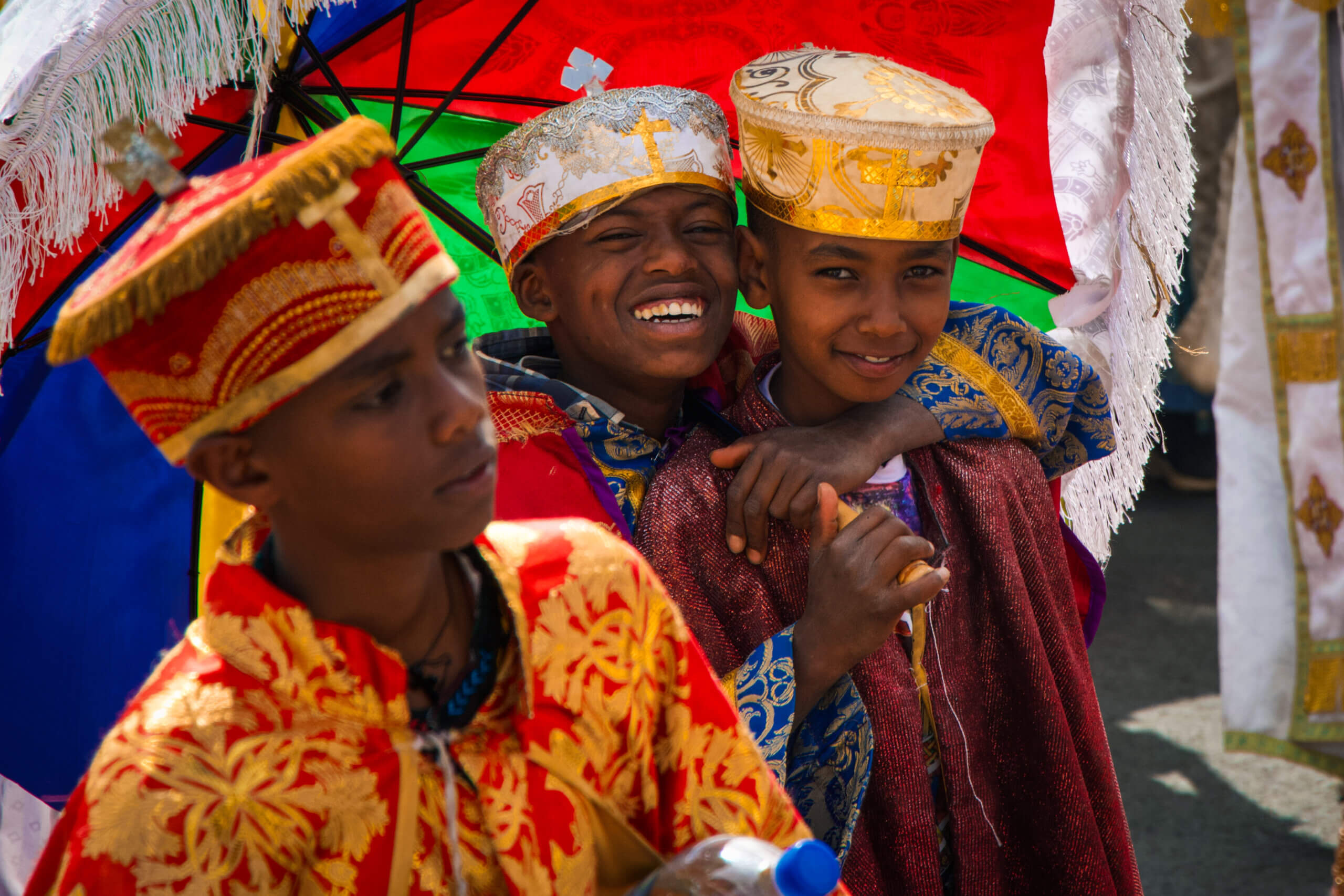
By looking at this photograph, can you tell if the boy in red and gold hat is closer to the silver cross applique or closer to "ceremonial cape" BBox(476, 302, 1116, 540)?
"ceremonial cape" BBox(476, 302, 1116, 540)

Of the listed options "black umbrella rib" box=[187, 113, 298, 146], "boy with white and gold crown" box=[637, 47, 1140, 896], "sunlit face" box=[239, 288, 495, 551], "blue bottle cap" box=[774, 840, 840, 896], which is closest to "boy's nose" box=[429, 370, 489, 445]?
"sunlit face" box=[239, 288, 495, 551]

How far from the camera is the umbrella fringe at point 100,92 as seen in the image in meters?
1.71

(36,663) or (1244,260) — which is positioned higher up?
(1244,260)

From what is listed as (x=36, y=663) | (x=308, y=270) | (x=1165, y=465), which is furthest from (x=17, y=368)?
(x=1165, y=465)

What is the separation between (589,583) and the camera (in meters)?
1.33

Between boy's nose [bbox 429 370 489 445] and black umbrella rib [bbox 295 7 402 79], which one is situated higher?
black umbrella rib [bbox 295 7 402 79]

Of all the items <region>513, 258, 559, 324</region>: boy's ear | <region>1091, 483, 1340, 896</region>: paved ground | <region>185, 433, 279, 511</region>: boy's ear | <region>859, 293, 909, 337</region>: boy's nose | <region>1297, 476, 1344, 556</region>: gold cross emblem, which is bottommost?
<region>1091, 483, 1340, 896</region>: paved ground

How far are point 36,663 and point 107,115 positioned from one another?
3.48 ft

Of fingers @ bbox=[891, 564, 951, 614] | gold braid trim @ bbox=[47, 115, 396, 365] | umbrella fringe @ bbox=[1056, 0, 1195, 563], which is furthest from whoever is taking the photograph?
umbrella fringe @ bbox=[1056, 0, 1195, 563]

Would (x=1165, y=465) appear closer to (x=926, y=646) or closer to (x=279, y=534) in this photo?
(x=926, y=646)

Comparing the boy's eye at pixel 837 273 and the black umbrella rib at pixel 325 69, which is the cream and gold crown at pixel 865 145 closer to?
the boy's eye at pixel 837 273

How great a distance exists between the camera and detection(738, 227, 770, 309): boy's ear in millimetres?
2049

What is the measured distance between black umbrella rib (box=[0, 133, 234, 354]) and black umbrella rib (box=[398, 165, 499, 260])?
0.42 metres

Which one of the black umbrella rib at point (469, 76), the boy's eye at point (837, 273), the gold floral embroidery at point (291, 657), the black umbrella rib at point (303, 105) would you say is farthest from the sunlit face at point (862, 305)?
the gold floral embroidery at point (291, 657)
